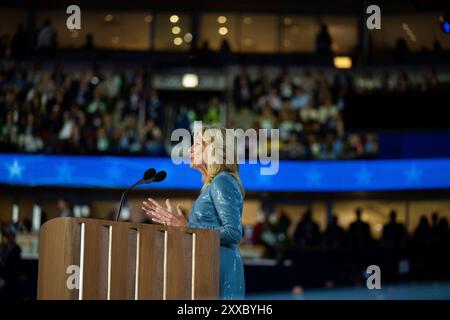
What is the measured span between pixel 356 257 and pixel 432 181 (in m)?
3.36

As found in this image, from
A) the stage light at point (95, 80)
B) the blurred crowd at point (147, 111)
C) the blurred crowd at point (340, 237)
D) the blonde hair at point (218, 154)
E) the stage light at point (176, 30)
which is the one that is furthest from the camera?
the stage light at point (176, 30)

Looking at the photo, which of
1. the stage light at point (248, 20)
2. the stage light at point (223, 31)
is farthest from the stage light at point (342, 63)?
the stage light at point (223, 31)

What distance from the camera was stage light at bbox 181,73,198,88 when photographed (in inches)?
705

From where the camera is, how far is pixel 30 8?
71.2 ft

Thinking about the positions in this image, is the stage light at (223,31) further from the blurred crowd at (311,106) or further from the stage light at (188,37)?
the blurred crowd at (311,106)

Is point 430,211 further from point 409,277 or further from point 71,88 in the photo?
point 71,88

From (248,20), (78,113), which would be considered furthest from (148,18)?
(78,113)

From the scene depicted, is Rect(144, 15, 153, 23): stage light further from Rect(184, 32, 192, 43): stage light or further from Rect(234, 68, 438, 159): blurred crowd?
Rect(234, 68, 438, 159): blurred crowd

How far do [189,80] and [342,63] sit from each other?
11.5 ft

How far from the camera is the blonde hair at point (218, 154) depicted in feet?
13.6

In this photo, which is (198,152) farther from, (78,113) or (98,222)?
(78,113)

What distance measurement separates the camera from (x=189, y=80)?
1803 cm
